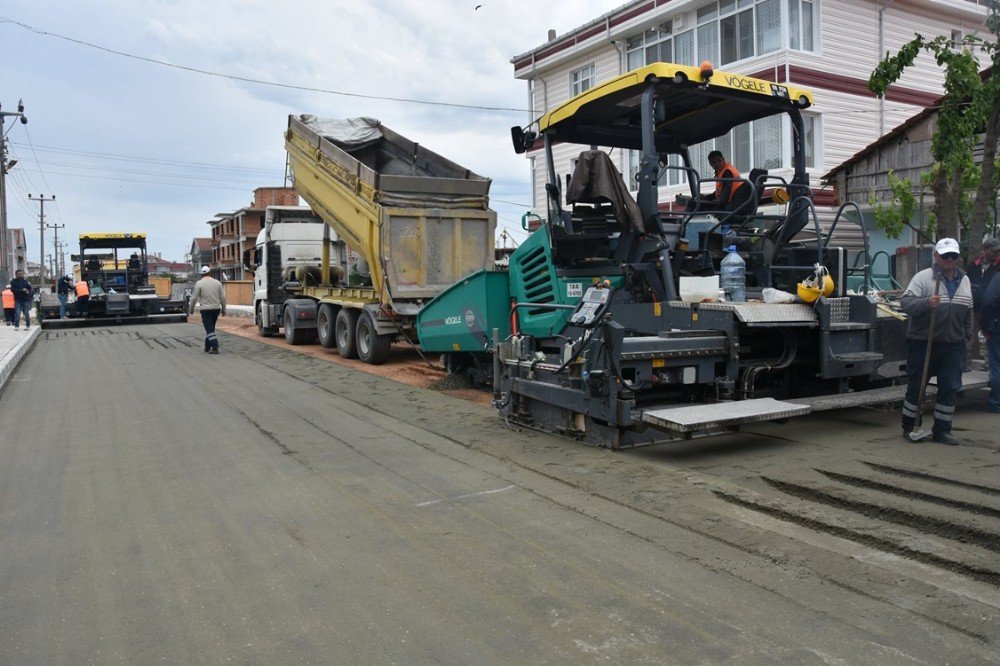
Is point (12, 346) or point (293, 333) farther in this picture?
point (293, 333)

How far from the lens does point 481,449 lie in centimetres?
674

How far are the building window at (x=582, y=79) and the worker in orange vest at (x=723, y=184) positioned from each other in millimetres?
16375

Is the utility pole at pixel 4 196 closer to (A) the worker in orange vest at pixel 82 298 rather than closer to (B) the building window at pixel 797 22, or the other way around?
(A) the worker in orange vest at pixel 82 298

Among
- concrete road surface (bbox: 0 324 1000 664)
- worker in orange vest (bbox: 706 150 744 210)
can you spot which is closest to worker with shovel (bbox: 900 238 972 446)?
concrete road surface (bbox: 0 324 1000 664)

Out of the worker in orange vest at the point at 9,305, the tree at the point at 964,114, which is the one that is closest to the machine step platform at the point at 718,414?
the tree at the point at 964,114

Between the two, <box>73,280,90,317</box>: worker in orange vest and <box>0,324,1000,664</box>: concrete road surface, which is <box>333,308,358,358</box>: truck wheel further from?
<box>73,280,90,317</box>: worker in orange vest

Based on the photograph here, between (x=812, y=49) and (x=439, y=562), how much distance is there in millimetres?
17526

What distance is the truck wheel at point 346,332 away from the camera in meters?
14.2

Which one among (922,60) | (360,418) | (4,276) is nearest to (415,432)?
(360,418)

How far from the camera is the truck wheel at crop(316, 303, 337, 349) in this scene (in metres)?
15.5

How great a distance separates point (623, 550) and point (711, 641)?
3.46 ft

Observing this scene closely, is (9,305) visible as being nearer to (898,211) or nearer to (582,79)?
(582,79)

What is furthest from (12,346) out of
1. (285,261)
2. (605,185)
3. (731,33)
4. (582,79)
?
(731,33)

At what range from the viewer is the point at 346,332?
14328 mm
